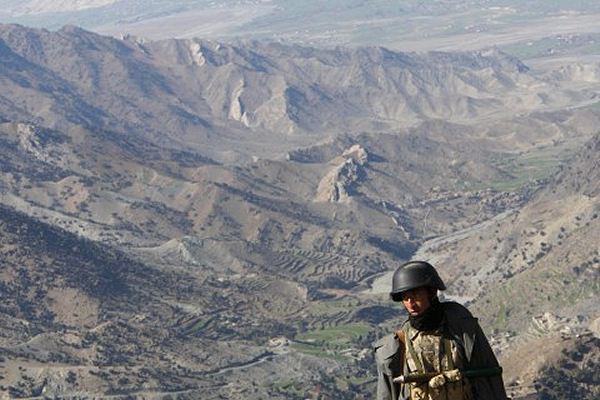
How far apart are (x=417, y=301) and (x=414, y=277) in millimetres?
454

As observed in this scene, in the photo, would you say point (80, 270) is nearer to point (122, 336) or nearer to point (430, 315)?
point (122, 336)

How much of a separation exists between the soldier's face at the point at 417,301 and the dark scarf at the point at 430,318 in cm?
6

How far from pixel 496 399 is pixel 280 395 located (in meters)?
136

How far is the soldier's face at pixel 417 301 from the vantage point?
1494 centimetres

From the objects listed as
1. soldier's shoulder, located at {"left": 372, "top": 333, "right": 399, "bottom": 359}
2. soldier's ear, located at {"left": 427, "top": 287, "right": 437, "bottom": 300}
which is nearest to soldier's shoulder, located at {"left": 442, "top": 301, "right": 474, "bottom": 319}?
soldier's ear, located at {"left": 427, "top": 287, "right": 437, "bottom": 300}

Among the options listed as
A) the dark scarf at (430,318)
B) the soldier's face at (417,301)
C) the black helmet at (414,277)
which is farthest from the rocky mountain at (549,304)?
the black helmet at (414,277)

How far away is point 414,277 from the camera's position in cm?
1466

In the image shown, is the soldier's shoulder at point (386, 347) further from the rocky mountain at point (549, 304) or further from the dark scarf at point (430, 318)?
the rocky mountain at point (549, 304)

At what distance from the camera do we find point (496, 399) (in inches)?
575

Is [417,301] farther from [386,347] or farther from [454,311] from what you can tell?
[386,347]

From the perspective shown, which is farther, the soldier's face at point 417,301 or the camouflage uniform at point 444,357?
the soldier's face at point 417,301

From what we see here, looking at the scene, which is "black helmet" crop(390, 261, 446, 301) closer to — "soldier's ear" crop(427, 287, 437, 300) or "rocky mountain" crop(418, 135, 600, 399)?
"soldier's ear" crop(427, 287, 437, 300)

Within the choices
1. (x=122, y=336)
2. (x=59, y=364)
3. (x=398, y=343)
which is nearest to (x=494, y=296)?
(x=122, y=336)

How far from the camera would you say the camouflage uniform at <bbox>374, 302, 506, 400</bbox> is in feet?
48.4
